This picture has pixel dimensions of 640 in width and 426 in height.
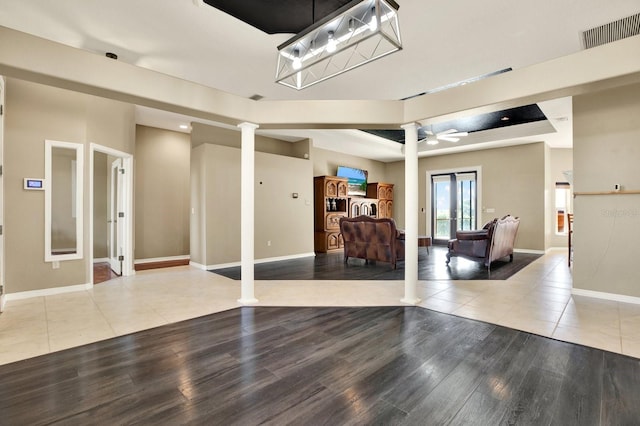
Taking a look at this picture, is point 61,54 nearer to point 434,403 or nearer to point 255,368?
point 255,368

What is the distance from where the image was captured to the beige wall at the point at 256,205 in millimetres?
6332

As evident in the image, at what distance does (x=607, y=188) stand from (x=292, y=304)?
175 inches

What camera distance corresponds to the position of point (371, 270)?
5980 mm

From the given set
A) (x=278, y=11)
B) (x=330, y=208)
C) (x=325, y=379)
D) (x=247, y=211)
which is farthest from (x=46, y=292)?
(x=330, y=208)

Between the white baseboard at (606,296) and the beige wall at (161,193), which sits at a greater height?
the beige wall at (161,193)

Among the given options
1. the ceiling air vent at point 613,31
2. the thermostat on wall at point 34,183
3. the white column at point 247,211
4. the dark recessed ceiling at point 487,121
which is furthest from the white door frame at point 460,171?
the thermostat on wall at point 34,183

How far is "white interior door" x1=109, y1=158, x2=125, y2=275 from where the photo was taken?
5652 mm

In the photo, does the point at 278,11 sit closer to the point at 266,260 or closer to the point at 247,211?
the point at 247,211

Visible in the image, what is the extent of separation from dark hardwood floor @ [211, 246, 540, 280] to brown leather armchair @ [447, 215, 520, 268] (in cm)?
25

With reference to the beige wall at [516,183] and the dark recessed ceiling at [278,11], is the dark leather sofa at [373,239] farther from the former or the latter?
the beige wall at [516,183]

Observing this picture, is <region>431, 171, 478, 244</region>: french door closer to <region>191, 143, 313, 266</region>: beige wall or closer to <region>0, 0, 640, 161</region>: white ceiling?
<region>191, 143, 313, 266</region>: beige wall

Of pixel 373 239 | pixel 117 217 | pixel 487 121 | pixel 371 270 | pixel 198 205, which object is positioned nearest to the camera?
pixel 117 217

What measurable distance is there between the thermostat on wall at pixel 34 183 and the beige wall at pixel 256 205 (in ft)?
8.41

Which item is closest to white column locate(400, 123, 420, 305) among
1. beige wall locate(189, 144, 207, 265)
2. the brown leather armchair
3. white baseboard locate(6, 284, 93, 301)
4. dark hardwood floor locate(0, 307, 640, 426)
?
dark hardwood floor locate(0, 307, 640, 426)
